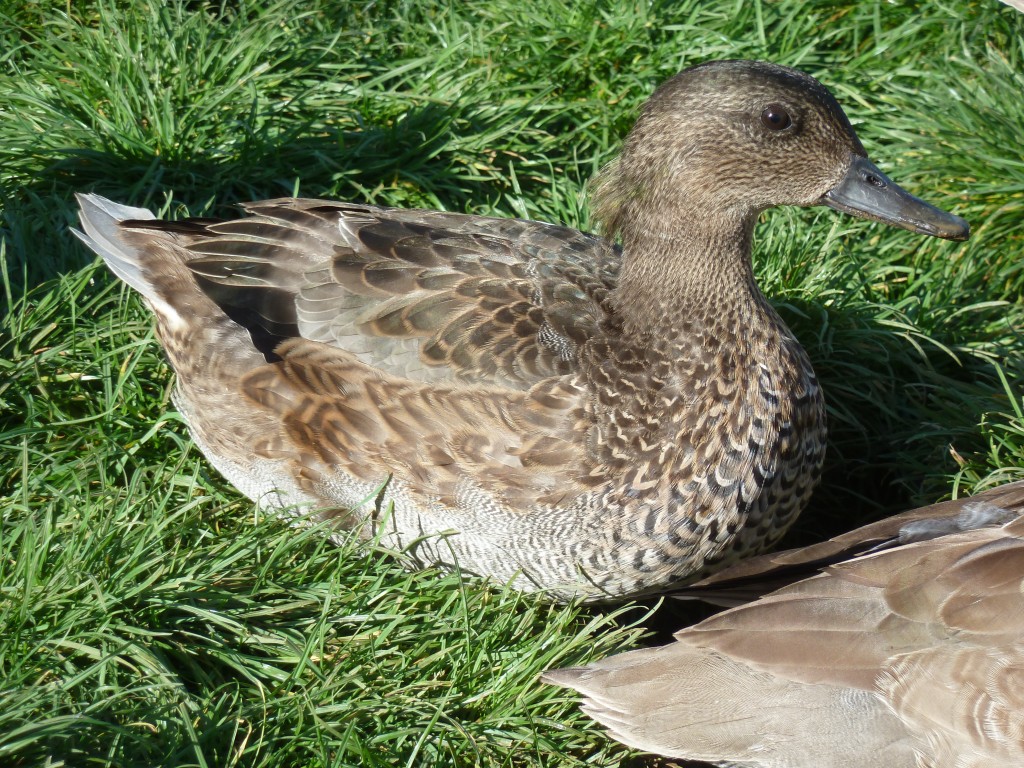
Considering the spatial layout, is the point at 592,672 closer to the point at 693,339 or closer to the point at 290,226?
the point at 693,339

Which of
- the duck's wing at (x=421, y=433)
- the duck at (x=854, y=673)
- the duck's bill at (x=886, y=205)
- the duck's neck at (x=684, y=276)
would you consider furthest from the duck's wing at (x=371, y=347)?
the duck's bill at (x=886, y=205)

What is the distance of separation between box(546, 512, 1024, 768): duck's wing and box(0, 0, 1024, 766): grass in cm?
34

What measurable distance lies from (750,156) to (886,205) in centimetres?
40

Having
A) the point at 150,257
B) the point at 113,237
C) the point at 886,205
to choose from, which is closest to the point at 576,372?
the point at 886,205

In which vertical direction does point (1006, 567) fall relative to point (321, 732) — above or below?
above

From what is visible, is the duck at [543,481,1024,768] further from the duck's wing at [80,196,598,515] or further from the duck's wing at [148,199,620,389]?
the duck's wing at [148,199,620,389]

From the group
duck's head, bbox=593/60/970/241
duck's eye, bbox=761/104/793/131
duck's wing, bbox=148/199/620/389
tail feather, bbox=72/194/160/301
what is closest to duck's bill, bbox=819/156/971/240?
duck's head, bbox=593/60/970/241

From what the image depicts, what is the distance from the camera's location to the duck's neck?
353 centimetres

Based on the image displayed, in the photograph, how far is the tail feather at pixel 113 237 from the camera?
154 inches

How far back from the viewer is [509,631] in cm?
339

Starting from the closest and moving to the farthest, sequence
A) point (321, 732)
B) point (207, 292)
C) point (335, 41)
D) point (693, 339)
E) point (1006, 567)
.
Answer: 1. point (1006, 567)
2. point (321, 732)
3. point (693, 339)
4. point (207, 292)
5. point (335, 41)

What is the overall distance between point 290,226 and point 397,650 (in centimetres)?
133

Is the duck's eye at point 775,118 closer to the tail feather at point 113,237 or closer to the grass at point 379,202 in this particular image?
the grass at point 379,202

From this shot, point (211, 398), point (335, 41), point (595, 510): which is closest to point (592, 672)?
point (595, 510)
